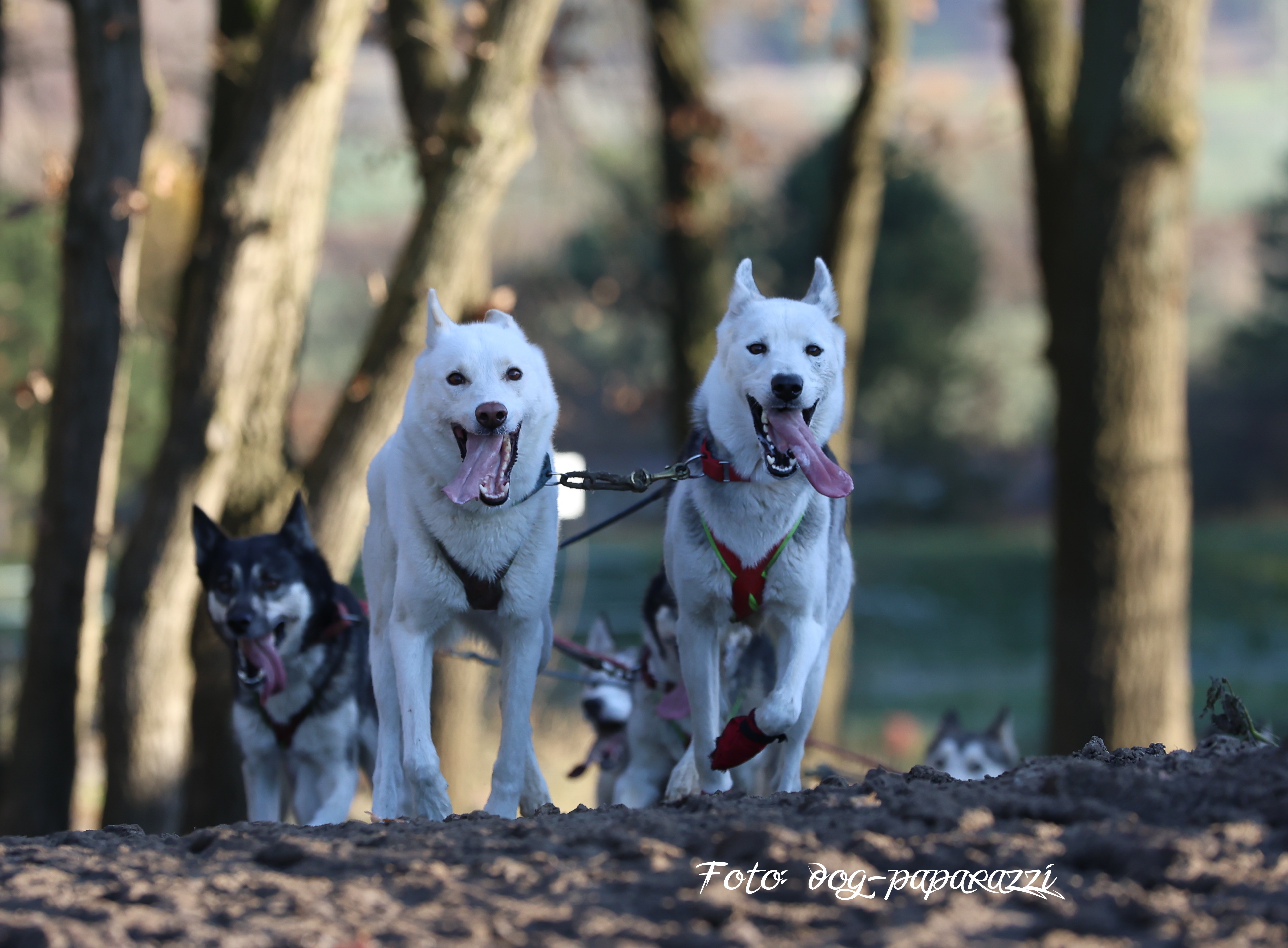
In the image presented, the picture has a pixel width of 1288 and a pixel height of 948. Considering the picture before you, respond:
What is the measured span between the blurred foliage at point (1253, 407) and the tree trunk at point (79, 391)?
92.7ft

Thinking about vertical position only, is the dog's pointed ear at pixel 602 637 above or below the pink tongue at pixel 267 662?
above

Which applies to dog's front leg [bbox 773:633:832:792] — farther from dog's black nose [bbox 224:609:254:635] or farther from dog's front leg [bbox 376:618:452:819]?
dog's black nose [bbox 224:609:254:635]

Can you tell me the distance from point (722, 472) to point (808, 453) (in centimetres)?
40

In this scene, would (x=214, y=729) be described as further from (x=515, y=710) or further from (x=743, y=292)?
(x=743, y=292)

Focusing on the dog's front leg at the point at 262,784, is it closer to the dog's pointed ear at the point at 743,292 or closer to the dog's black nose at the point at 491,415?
the dog's black nose at the point at 491,415

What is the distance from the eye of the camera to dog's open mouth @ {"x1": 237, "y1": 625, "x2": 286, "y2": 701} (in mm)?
5578

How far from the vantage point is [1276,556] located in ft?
90.7

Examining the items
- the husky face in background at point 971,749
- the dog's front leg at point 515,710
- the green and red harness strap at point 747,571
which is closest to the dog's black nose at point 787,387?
the green and red harness strap at point 747,571

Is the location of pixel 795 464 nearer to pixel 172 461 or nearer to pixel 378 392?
pixel 378 392

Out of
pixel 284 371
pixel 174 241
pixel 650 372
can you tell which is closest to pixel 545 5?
pixel 284 371

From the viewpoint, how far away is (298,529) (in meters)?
6.01

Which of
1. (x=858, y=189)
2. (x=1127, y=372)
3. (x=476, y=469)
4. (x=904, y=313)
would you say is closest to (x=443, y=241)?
(x=476, y=469)

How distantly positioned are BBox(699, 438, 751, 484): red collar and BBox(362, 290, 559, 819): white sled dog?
0.59 metres

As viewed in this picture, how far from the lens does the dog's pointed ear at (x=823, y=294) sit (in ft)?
15.8
